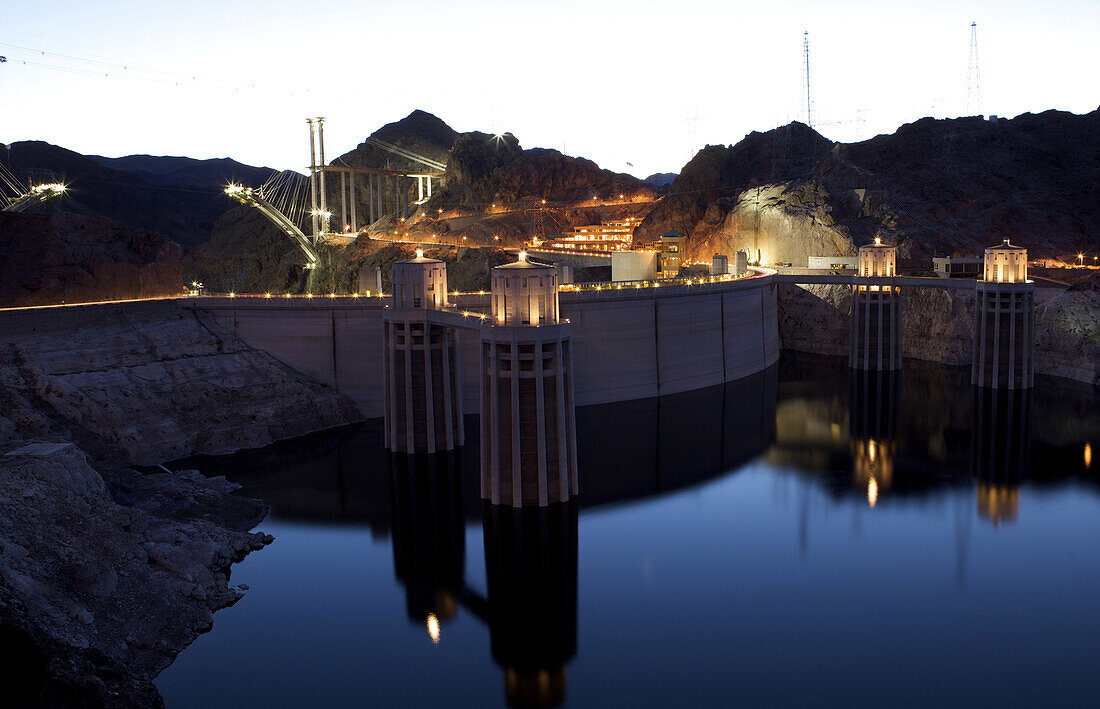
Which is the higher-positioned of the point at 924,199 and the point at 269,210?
the point at 269,210

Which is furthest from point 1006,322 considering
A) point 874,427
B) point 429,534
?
point 429,534

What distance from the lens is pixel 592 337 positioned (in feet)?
193

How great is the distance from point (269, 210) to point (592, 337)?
1871 inches

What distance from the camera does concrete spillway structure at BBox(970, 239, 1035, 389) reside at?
60.9m

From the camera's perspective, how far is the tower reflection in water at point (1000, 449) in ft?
134

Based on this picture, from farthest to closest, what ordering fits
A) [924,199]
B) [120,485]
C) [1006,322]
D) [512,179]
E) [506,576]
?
[512,179] → [924,199] → [1006,322] → [120,485] → [506,576]

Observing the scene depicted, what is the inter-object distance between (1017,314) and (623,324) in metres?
26.4

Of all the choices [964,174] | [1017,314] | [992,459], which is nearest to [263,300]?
[992,459]

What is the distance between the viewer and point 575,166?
394 feet

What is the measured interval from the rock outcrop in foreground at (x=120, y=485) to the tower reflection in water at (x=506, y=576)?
6228 mm

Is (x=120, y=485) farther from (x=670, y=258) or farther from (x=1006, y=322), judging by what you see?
(x=670, y=258)

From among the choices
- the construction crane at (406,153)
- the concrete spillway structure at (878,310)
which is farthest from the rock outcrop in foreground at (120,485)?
the construction crane at (406,153)

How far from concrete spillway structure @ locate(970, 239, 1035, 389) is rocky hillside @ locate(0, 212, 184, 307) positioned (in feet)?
177

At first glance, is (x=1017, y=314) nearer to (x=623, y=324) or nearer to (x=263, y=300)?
(x=623, y=324)
